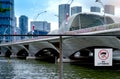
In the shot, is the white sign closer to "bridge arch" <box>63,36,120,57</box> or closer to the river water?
the river water

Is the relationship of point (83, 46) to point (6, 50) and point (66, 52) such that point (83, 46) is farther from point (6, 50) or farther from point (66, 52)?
point (6, 50)

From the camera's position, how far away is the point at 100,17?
115 m

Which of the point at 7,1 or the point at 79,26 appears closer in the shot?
the point at 79,26

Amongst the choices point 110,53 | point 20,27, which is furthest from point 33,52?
point 110,53

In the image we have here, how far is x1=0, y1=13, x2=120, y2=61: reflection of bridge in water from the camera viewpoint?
59.4 m

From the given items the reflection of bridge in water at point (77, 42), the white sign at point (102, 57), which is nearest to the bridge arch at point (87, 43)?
the reflection of bridge in water at point (77, 42)

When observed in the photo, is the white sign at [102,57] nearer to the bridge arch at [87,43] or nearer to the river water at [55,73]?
the river water at [55,73]

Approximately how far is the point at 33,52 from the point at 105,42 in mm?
48835

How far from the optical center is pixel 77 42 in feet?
244

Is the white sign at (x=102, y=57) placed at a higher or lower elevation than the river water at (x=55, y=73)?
higher

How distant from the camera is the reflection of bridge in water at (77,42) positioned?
59.4 metres

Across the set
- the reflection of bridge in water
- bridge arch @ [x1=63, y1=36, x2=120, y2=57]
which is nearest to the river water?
bridge arch @ [x1=63, y1=36, x2=120, y2=57]

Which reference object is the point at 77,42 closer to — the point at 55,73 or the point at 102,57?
the point at 55,73

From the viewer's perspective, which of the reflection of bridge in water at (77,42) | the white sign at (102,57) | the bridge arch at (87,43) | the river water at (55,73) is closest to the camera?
the white sign at (102,57)
